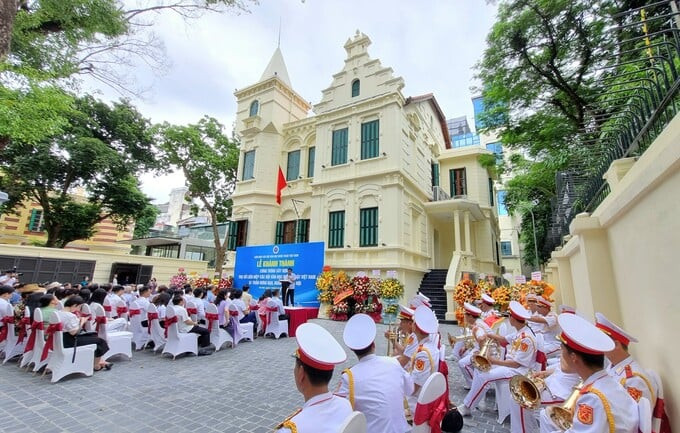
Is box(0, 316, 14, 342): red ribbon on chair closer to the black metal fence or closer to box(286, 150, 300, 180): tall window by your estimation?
the black metal fence

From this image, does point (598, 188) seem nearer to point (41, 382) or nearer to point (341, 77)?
point (41, 382)

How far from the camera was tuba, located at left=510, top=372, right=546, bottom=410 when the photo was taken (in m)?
2.61

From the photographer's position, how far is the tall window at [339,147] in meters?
15.6

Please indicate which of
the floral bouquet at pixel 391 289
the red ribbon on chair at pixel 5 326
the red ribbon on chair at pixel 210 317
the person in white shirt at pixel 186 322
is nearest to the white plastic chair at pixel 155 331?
the person in white shirt at pixel 186 322

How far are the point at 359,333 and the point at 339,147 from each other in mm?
13879

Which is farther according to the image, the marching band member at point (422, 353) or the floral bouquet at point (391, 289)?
the floral bouquet at point (391, 289)

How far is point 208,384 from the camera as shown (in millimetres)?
5223

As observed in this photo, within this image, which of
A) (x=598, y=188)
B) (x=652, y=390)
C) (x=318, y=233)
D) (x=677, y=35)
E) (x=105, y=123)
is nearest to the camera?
(x=652, y=390)

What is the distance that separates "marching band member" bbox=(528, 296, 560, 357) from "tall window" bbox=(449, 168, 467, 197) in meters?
15.4

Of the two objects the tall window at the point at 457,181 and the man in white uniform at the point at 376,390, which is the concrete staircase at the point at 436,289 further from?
the man in white uniform at the point at 376,390

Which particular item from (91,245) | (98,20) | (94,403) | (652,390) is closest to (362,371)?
(652,390)

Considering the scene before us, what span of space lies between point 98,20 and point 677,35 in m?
11.4

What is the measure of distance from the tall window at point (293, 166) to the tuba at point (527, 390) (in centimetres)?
1632

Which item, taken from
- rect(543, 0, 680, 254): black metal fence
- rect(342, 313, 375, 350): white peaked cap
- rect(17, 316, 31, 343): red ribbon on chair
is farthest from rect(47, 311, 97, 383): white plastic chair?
rect(543, 0, 680, 254): black metal fence
